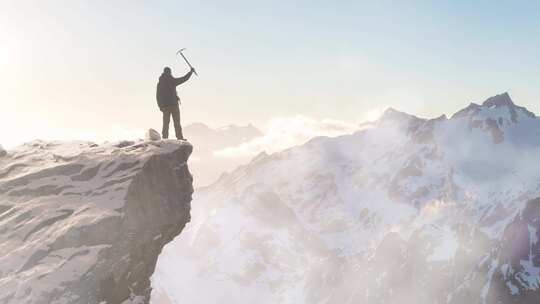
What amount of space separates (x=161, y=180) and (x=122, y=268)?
173 inches

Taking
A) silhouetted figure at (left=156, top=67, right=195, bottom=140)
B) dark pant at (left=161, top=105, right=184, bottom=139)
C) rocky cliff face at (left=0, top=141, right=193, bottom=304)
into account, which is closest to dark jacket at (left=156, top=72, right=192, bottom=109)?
silhouetted figure at (left=156, top=67, right=195, bottom=140)

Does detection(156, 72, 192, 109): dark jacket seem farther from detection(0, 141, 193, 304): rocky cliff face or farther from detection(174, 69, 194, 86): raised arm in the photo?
detection(0, 141, 193, 304): rocky cliff face

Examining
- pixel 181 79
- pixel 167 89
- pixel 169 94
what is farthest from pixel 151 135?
pixel 181 79

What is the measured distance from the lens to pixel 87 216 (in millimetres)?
20953

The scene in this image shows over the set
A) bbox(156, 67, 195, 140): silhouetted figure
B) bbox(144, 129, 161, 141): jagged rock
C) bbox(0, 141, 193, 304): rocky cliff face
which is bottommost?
bbox(0, 141, 193, 304): rocky cliff face

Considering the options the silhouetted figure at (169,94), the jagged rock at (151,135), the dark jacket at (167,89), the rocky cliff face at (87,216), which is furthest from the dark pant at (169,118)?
the rocky cliff face at (87,216)

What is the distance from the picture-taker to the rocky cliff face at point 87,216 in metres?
19.2

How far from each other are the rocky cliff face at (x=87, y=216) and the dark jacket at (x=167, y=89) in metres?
3.51

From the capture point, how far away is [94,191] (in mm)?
22453

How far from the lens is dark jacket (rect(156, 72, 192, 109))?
2862cm

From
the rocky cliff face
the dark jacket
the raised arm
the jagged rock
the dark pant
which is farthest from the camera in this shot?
the dark pant

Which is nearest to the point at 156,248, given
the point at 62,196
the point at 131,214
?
the point at 131,214

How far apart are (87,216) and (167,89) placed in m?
9.58

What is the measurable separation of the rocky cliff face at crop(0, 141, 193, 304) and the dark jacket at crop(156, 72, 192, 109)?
351 cm
